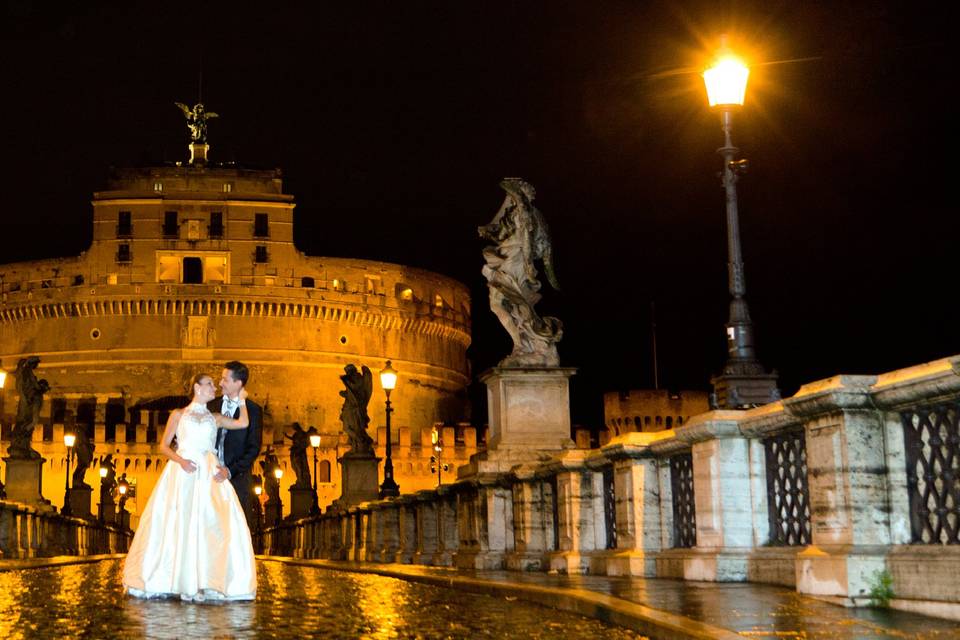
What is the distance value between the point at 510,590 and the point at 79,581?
524cm

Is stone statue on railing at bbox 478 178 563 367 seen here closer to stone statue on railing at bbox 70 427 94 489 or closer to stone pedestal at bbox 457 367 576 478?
stone pedestal at bbox 457 367 576 478

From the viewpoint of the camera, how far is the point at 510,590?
9.38 meters

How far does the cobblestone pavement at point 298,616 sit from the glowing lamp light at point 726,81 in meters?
4.42

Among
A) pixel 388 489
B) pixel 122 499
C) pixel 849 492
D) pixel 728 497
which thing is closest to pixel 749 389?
pixel 728 497

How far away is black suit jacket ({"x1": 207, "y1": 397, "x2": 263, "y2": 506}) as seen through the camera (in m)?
8.95

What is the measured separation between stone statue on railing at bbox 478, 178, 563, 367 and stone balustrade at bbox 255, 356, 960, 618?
1771 millimetres

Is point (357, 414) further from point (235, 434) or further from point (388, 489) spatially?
point (235, 434)

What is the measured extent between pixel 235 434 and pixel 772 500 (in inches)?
134

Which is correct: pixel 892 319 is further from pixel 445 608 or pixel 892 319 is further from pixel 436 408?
pixel 436 408

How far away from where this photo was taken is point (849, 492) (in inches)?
266

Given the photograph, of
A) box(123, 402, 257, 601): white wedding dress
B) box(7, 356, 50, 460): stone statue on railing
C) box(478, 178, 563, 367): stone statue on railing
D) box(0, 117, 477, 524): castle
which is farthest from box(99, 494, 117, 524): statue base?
box(123, 402, 257, 601): white wedding dress

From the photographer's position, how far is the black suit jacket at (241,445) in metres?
8.95

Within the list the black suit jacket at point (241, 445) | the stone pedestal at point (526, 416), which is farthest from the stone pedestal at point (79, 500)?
the black suit jacket at point (241, 445)

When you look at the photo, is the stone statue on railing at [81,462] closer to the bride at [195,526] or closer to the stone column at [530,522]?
the stone column at [530,522]
